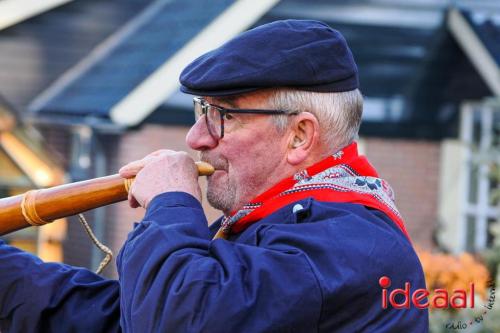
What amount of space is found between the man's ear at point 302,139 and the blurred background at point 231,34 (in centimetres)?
556

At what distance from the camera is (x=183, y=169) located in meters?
2.08

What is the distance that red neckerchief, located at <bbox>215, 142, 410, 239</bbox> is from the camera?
82.7 inches

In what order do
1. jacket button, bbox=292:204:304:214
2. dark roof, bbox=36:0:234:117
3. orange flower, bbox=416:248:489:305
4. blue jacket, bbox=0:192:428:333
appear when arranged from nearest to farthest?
blue jacket, bbox=0:192:428:333, jacket button, bbox=292:204:304:214, orange flower, bbox=416:248:489:305, dark roof, bbox=36:0:234:117

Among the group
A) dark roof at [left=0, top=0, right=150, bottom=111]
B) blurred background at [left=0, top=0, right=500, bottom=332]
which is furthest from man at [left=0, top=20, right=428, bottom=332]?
dark roof at [left=0, top=0, right=150, bottom=111]

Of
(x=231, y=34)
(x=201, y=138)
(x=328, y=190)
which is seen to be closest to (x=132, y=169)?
(x=201, y=138)

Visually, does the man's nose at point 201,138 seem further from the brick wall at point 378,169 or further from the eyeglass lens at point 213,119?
the brick wall at point 378,169

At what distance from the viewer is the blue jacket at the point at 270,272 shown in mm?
1848

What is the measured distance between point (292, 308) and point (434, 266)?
15.6 feet

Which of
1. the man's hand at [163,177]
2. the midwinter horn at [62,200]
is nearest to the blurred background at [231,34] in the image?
the midwinter horn at [62,200]

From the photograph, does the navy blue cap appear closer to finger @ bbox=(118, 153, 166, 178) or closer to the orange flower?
finger @ bbox=(118, 153, 166, 178)

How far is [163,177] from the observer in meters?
2.06

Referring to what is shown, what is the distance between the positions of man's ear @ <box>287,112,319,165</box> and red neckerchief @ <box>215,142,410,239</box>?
3 centimetres

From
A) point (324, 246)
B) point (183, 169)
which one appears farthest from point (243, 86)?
point (324, 246)

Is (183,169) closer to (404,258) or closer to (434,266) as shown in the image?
(404,258)
